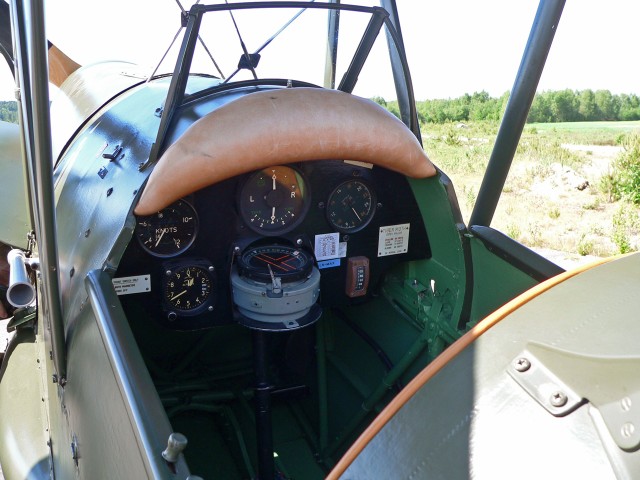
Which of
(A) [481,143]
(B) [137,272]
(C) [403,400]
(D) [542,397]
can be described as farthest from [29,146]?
(A) [481,143]

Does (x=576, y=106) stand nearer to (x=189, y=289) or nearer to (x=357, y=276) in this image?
(x=357, y=276)

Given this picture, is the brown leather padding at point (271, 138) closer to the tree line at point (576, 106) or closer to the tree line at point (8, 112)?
the tree line at point (8, 112)

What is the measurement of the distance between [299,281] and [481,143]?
16603 mm

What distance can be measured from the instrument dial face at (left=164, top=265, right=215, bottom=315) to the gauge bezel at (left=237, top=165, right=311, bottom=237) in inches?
8.8

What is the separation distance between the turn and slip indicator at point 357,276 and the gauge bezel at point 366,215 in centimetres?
13

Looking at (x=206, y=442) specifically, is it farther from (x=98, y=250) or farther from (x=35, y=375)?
(x=98, y=250)

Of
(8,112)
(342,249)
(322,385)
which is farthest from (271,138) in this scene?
(8,112)

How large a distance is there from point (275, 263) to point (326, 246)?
0.91 feet

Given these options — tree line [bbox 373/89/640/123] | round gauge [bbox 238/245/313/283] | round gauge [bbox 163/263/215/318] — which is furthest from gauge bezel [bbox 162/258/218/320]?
tree line [bbox 373/89/640/123]

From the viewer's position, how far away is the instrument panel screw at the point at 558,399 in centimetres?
63

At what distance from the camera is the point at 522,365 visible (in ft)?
2.35

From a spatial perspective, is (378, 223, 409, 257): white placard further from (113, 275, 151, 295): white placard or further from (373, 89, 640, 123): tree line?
(373, 89, 640, 123): tree line

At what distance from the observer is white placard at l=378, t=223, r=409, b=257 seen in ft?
7.29

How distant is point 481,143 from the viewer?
1745 cm
